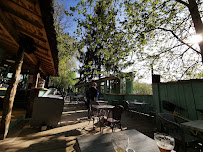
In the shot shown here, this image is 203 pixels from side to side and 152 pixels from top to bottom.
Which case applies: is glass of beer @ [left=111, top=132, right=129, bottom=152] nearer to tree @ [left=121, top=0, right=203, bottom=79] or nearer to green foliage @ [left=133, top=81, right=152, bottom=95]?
tree @ [left=121, top=0, right=203, bottom=79]

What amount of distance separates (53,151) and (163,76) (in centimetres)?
613

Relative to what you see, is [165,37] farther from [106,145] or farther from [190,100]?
[106,145]

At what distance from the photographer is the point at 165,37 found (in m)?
5.70

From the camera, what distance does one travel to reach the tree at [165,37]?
14.7ft

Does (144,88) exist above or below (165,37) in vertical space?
below

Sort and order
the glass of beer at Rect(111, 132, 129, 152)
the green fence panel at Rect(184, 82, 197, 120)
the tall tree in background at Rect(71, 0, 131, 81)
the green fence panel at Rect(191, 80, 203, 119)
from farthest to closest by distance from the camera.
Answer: the tall tree in background at Rect(71, 0, 131, 81), the green fence panel at Rect(184, 82, 197, 120), the green fence panel at Rect(191, 80, 203, 119), the glass of beer at Rect(111, 132, 129, 152)

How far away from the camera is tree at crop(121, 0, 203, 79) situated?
4488mm

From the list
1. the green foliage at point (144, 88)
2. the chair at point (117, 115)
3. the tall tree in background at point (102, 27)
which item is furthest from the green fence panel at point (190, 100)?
the green foliage at point (144, 88)

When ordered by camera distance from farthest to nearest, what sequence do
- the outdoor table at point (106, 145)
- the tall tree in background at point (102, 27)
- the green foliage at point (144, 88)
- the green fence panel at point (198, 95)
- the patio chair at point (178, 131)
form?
1. the green foliage at point (144, 88)
2. the tall tree in background at point (102, 27)
3. the green fence panel at point (198, 95)
4. the patio chair at point (178, 131)
5. the outdoor table at point (106, 145)

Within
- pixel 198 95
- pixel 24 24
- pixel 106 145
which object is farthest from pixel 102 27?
pixel 106 145

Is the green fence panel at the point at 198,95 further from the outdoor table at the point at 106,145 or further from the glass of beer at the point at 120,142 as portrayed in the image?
the glass of beer at the point at 120,142

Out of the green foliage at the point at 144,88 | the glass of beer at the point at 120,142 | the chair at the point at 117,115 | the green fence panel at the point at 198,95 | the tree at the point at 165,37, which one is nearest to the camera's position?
the glass of beer at the point at 120,142

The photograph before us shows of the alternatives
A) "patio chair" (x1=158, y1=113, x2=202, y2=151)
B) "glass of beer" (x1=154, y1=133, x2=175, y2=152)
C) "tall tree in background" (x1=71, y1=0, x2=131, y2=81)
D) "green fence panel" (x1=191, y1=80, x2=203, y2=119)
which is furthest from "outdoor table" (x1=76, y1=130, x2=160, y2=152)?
"tall tree in background" (x1=71, y1=0, x2=131, y2=81)

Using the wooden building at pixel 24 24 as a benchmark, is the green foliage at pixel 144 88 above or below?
below
